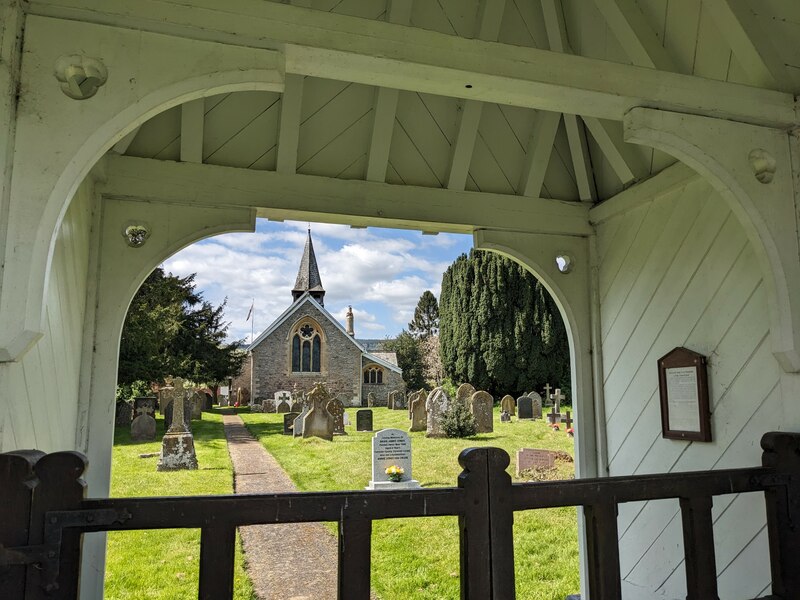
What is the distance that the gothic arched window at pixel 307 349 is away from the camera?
28.3 m

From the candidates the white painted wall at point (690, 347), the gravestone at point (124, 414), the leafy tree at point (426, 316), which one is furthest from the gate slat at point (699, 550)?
the leafy tree at point (426, 316)

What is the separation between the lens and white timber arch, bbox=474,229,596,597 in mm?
3799

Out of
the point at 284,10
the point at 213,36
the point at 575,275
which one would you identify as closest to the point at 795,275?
the point at 575,275

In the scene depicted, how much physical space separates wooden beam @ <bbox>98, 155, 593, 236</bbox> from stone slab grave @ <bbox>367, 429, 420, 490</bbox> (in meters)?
5.00

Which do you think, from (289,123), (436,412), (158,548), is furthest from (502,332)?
(289,123)

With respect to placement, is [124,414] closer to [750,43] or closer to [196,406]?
[196,406]

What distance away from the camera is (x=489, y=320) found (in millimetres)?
21531

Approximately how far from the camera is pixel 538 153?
377cm

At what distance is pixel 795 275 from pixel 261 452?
1146 centimetres

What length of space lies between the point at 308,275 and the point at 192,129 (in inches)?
1226

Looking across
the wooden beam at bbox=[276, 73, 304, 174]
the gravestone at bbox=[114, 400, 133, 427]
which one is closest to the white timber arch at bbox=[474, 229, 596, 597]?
the wooden beam at bbox=[276, 73, 304, 174]

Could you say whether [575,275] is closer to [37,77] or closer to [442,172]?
[442,172]

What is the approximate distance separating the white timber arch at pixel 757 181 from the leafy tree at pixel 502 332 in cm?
1832

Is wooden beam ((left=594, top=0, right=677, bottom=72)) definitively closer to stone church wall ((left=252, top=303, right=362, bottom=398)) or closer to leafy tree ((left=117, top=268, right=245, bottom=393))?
leafy tree ((left=117, top=268, right=245, bottom=393))
